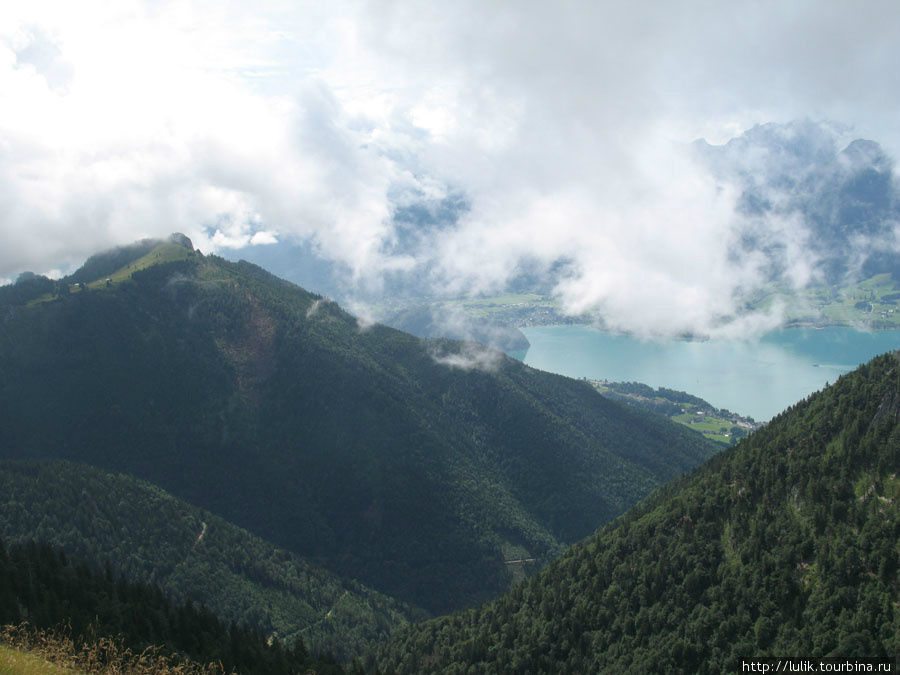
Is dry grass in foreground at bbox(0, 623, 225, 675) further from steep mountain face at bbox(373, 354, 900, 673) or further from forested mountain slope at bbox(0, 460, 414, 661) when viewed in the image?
forested mountain slope at bbox(0, 460, 414, 661)

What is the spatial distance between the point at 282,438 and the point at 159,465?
27.2 meters

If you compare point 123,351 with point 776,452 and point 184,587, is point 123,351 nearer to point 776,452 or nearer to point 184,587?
point 184,587

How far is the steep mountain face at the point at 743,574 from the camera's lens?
169 feet

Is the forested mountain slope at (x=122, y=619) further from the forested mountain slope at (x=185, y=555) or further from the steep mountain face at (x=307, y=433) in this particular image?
the steep mountain face at (x=307, y=433)

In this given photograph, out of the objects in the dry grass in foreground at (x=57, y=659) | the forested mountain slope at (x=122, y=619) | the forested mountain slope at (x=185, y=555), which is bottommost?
the forested mountain slope at (x=185, y=555)

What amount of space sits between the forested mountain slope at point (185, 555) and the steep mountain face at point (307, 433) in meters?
16.9

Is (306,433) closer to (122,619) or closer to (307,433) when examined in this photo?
(307,433)

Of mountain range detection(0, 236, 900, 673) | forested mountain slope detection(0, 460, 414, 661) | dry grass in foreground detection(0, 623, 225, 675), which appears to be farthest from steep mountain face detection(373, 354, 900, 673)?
dry grass in foreground detection(0, 623, 225, 675)

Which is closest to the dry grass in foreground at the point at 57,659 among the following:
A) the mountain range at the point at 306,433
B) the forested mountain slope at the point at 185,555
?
the forested mountain slope at the point at 185,555

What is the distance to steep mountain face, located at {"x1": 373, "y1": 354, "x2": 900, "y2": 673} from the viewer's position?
2023 inches

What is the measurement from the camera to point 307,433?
504ft

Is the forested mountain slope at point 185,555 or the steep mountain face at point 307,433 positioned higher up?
the steep mountain face at point 307,433

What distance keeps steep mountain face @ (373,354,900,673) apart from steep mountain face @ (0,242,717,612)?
4982cm

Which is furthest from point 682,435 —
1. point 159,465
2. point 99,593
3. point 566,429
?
point 99,593
